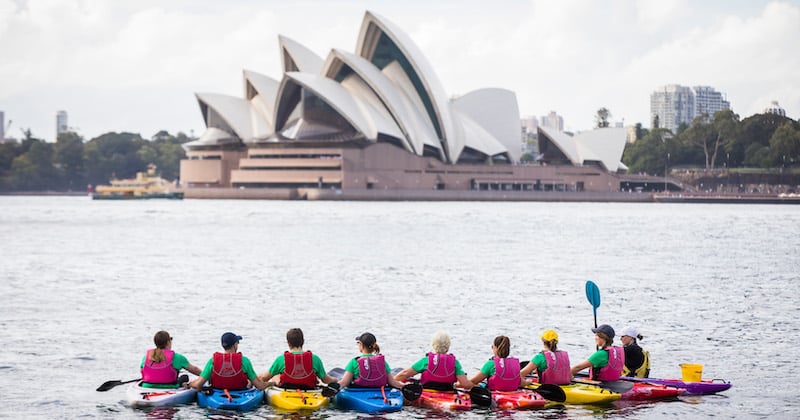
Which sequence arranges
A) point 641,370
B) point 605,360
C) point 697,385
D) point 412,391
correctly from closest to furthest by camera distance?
point 412,391 → point 605,360 → point 641,370 → point 697,385

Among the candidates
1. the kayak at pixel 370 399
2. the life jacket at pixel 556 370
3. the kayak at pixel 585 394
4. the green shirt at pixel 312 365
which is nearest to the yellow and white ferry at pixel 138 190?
the green shirt at pixel 312 365

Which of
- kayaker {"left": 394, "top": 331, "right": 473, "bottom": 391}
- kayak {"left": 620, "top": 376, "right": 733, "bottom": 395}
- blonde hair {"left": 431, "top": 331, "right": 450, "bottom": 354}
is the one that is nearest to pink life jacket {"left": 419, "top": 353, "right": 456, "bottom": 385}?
kayaker {"left": 394, "top": 331, "right": 473, "bottom": 391}

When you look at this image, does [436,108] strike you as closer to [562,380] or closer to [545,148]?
[545,148]

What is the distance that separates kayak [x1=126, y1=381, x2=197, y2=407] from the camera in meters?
16.3

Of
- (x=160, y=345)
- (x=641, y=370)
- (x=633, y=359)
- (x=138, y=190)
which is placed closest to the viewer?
(x=160, y=345)

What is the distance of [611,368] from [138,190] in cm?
15078

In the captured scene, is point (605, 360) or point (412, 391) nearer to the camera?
point (412, 391)

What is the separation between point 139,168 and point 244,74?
65.8 m

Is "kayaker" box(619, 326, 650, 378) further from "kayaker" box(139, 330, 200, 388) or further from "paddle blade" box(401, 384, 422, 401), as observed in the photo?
"kayaker" box(139, 330, 200, 388)

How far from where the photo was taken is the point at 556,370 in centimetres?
1652

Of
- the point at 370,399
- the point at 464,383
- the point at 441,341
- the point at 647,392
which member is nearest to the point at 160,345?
the point at 370,399

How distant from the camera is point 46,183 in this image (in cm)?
18788

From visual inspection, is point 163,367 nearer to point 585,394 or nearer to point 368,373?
point 368,373

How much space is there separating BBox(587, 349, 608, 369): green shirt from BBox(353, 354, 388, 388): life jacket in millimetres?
3271
